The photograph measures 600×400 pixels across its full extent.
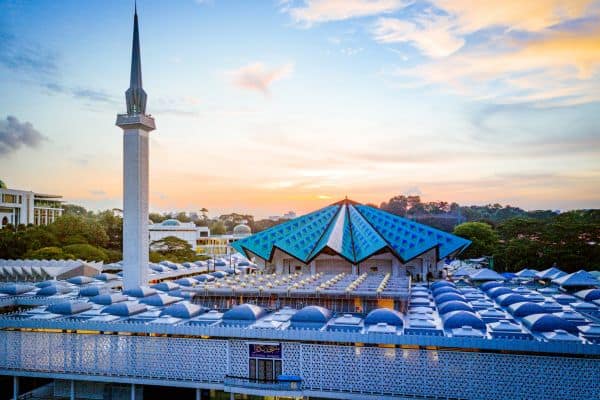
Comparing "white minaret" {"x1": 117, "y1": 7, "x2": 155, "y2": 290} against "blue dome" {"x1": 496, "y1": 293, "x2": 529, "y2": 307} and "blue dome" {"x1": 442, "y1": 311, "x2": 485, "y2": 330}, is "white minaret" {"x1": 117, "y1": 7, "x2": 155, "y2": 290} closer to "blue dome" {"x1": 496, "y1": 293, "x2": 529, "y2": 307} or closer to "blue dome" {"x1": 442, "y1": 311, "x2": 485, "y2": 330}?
"blue dome" {"x1": 442, "y1": 311, "x2": 485, "y2": 330}

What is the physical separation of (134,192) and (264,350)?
18.7 m

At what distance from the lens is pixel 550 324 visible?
21188mm

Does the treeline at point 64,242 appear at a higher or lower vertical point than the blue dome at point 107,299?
higher

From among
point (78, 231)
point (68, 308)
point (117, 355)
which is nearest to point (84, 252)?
point (78, 231)

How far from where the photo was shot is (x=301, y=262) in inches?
1783

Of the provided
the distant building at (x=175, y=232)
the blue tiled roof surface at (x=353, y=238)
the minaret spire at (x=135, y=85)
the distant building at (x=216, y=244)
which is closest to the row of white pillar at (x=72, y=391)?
the minaret spire at (x=135, y=85)

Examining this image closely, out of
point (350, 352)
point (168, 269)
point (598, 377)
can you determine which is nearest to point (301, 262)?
point (168, 269)

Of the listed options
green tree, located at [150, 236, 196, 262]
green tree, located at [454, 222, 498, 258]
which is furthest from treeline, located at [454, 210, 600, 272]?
green tree, located at [150, 236, 196, 262]

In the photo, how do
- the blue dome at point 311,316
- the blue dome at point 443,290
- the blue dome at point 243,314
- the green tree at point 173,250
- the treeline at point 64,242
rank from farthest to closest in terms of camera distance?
1. the green tree at point 173,250
2. the treeline at point 64,242
3. the blue dome at point 443,290
4. the blue dome at point 243,314
5. the blue dome at point 311,316

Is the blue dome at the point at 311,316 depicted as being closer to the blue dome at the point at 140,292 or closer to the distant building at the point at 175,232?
the blue dome at the point at 140,292

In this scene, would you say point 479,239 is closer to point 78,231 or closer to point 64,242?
point 78,231

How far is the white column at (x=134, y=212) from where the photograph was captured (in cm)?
3625

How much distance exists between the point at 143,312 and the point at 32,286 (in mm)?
15021

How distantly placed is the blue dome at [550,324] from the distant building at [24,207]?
88.9 metres
